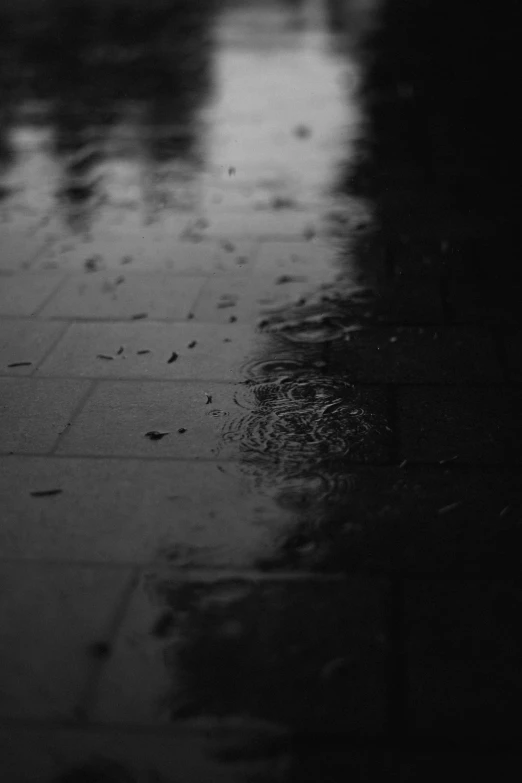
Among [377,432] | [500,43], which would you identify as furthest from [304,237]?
[500,43]

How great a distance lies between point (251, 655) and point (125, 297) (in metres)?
2.92

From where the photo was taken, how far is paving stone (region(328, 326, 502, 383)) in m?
4.24

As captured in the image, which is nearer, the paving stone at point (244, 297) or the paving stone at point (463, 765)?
the paving stone at point (463, 765)

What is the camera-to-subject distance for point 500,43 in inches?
423

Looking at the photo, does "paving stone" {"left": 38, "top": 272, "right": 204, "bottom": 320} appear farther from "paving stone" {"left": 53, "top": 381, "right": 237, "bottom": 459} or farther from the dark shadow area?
the dark shadow area

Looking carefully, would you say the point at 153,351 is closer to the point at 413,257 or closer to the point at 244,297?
the point at 244,297

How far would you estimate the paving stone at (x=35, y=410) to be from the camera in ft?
12.7

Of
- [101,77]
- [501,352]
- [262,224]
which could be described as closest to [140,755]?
[501,352]

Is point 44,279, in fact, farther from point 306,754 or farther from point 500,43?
point 500,43

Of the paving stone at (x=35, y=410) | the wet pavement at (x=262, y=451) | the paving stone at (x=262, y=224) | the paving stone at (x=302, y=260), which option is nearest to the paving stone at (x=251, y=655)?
the wet pavement at (x=262, y=451)

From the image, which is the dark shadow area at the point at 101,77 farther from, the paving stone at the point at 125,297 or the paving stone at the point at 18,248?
the paving stone at the point at 125,297

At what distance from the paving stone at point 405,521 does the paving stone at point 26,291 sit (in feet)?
7.63

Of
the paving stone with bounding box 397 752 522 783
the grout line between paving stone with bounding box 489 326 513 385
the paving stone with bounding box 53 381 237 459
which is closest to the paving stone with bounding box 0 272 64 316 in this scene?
the paving stone with bounding box 53 381 237 459

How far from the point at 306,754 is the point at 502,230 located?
415 cm
